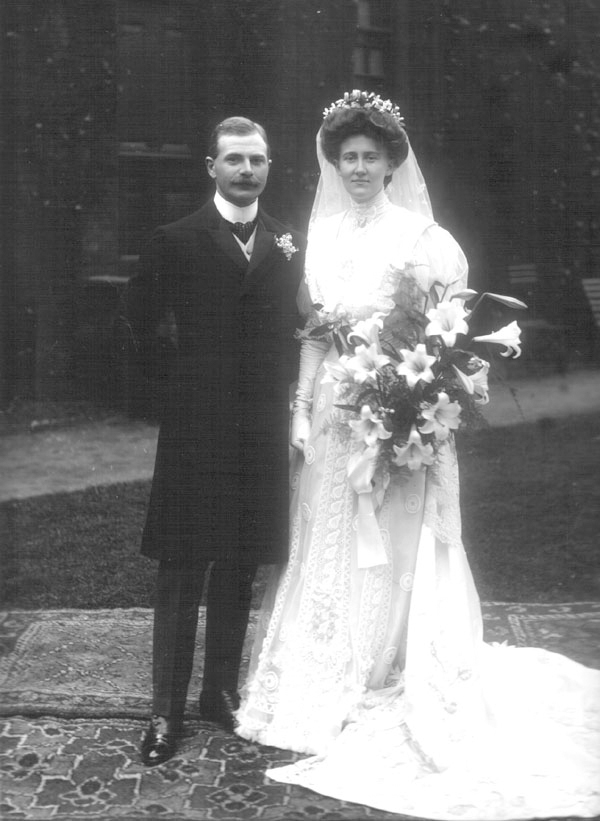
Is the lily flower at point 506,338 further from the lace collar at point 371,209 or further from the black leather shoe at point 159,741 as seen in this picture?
the black leather shoe at point 159,741

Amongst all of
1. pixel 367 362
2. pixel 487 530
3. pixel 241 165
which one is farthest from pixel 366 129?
pixel 487 530

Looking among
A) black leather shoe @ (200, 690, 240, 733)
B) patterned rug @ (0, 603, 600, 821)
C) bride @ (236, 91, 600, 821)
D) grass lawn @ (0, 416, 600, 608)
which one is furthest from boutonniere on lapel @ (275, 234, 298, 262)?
grass lawn @ (0, 416, 600, 608)

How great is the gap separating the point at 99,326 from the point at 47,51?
79.6 inches

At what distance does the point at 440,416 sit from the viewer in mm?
3537

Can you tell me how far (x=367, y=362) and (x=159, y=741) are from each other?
1.43 metres

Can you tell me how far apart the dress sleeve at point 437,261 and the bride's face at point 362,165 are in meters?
0.25

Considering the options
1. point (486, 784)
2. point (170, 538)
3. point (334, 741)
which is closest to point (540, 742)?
point (486, 784)

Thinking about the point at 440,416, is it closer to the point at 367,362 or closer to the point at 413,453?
the point at 413,453

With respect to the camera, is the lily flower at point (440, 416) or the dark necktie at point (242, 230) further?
the dark necktie at point (242, 230)

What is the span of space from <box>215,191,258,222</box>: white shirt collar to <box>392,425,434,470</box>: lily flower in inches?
36.5

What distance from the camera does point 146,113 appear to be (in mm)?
7793

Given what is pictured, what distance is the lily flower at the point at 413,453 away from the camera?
354cm

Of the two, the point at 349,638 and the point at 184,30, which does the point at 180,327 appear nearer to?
the point at 349,638

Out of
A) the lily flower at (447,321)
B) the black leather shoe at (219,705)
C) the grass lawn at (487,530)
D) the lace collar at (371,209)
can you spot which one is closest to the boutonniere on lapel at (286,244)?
the lace collar at (371,209)
